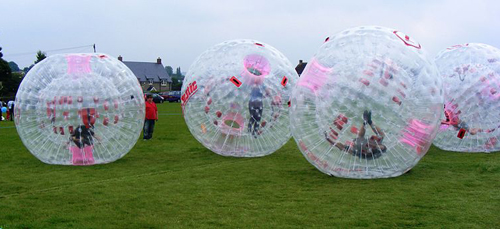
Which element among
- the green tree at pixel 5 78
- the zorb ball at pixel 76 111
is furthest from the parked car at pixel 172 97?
the zorb ball at pixel 76 111

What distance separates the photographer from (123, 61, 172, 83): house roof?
81.0 meters

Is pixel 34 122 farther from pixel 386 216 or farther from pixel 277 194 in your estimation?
pixel 386 216

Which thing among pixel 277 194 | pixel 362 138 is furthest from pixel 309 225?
pixel 362 138

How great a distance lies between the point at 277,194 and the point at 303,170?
2010 mm

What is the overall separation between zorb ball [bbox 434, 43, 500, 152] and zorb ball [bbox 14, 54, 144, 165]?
21.2 feet

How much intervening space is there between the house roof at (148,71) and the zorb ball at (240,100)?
71.5m

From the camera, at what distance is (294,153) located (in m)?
11.3

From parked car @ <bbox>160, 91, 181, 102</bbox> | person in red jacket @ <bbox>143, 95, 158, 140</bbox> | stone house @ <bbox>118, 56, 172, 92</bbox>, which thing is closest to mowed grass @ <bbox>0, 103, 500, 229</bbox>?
person in red jacket @ <bbox>143, 95, 158, 140</bbox>

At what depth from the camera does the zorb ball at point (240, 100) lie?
10180 mm

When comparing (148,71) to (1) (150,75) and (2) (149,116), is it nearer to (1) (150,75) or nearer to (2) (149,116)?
(1) (150,75)

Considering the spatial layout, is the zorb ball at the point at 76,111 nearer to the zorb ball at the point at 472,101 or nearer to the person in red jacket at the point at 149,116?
the person in red jacket at the point at 149,116

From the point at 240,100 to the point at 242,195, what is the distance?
11.0 feet

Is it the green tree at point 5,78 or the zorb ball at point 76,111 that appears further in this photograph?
the green tree at point 5,78

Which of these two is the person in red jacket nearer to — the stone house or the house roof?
the stone house
